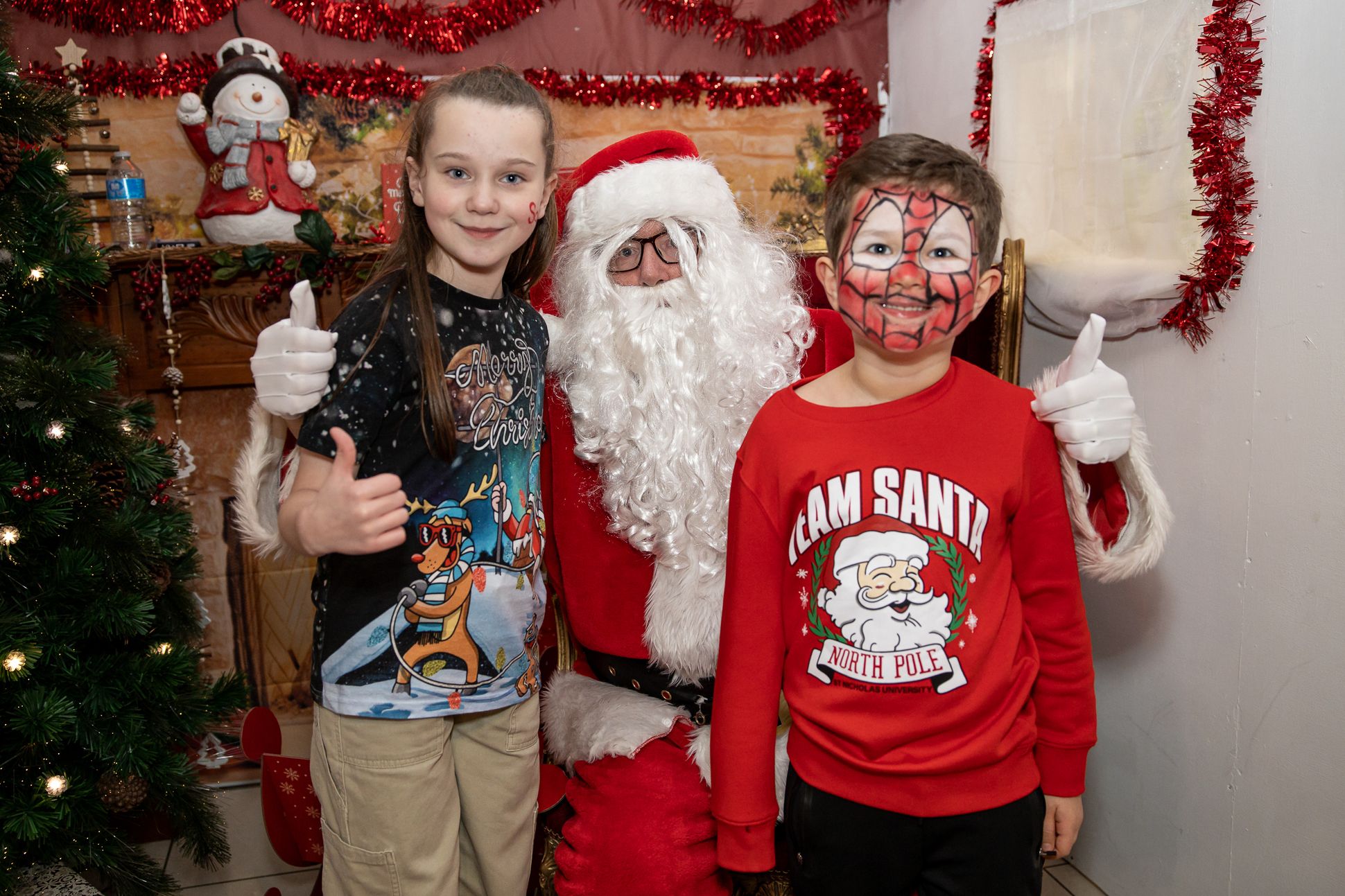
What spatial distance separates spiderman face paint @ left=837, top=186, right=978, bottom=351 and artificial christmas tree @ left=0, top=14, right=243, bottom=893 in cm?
149

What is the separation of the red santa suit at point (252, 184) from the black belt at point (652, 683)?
5.33ft

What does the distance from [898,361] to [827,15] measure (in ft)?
7.04

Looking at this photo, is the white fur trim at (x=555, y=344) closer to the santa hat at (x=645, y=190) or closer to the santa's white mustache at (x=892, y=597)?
the santa hat at (x=645, y=190)

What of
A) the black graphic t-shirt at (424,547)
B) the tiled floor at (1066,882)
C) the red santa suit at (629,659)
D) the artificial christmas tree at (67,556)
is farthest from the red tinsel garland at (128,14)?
the tiled floor at (1066,882)

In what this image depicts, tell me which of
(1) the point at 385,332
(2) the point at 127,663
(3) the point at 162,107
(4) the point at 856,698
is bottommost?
(2) the point at 127,663

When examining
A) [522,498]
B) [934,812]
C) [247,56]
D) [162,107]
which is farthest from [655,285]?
[162,107]

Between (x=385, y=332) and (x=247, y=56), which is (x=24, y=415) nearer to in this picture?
(x=385, y=332)

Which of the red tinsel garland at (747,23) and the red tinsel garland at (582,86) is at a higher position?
the red tinsel garland at (747,23)

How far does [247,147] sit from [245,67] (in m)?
0.21

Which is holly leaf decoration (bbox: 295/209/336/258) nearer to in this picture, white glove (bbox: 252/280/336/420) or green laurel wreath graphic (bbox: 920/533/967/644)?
white glove (bbox: 252/280/336/420)

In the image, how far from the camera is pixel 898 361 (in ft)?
4.39

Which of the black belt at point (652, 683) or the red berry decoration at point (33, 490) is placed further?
the black belt at point (652, 683)

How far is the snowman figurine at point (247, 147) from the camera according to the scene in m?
2.61

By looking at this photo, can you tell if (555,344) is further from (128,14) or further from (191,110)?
(128,14)
